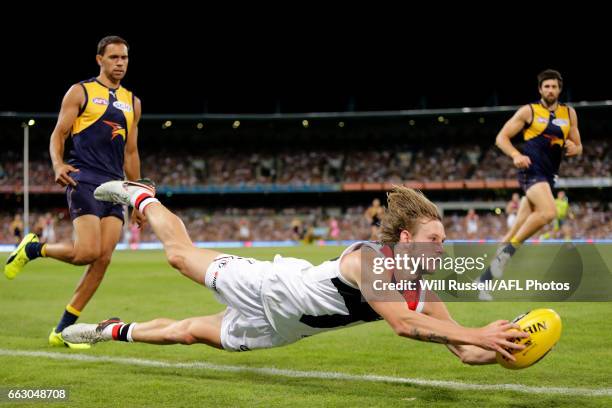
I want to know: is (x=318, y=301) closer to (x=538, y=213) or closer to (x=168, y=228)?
(x=168, y=228)

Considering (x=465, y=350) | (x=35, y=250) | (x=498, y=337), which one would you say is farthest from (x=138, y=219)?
(x=498, y=337)

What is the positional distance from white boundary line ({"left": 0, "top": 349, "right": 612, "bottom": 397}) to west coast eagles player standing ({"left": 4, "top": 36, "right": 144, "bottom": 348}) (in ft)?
1.66

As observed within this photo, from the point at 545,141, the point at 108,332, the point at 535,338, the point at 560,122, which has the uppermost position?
the point at 560,122

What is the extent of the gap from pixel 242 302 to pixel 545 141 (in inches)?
252

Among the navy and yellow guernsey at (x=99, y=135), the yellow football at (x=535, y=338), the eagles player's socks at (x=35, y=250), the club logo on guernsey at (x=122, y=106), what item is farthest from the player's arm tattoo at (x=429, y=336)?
the eagles player's socks at (x=35, y=250)

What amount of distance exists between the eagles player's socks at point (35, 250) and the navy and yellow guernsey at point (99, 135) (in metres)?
0.96

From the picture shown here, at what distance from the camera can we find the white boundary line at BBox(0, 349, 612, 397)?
15.1 ft

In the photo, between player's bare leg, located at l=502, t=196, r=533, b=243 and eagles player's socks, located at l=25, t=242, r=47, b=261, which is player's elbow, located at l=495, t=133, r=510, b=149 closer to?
player's bare leg, located at l=502, t=196, r=533, b=243

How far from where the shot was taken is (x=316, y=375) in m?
5.29

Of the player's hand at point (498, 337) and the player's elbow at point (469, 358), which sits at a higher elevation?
the player's hand at point (498, 337)

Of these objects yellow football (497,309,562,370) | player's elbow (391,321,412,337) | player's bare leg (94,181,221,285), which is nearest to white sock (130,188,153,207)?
player's bare leg (94,181,221,285)

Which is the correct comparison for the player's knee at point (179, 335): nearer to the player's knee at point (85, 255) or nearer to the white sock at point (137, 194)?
the white sock at point (137, 194)

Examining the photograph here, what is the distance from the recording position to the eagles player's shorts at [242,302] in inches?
179

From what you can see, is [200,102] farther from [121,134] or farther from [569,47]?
[121,134]
